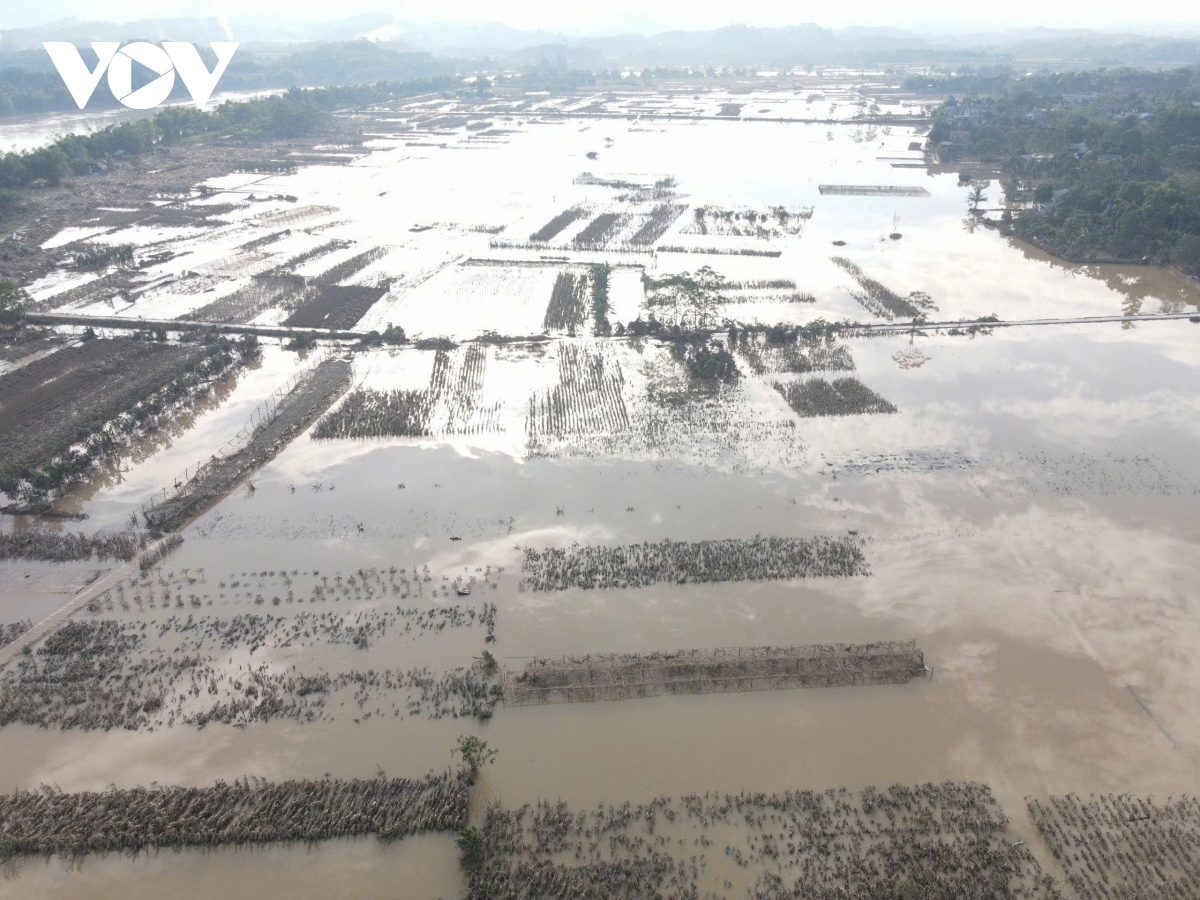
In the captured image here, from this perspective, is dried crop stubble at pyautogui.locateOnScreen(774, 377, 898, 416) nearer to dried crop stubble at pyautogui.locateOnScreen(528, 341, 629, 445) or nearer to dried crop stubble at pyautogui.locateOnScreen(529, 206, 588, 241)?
dried crop stubble at pyautogui.locateOnScreen(528, 341, 629, 445)

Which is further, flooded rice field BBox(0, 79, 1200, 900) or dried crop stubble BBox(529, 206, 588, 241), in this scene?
dried crop stubble BBox(529, 206, 588, 241)

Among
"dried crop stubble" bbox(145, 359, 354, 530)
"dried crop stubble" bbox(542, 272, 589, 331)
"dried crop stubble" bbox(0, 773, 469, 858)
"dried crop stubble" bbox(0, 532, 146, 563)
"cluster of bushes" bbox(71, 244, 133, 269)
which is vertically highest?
"cluster of bushes" bbox(71, 244, 133, 269)

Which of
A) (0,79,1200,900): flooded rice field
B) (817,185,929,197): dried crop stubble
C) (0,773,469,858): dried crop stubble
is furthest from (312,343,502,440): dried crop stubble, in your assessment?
(817,185,929,197): dried crop stubble

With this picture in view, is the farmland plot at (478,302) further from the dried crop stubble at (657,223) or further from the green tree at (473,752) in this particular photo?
the green tree at (473,752)

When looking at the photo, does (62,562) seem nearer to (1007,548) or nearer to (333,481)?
(333,481)

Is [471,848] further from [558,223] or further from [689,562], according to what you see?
[558,223]
